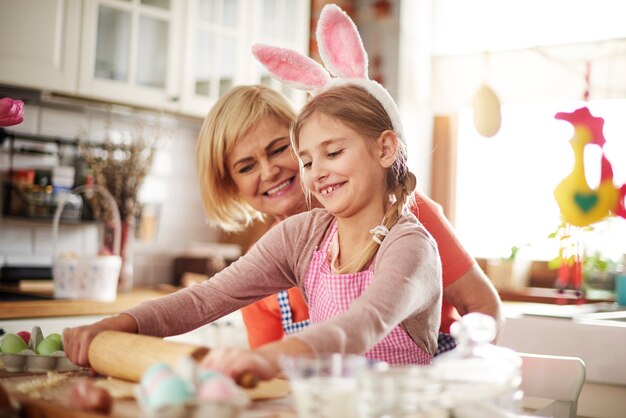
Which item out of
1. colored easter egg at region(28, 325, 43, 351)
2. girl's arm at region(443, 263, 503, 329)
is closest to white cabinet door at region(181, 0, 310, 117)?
girl's arm at region(443, 263, 503, 329)

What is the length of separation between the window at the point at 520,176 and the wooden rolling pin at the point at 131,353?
8.44ft

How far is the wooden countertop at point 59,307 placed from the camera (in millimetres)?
2350

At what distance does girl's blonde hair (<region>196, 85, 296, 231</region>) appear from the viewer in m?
1.81

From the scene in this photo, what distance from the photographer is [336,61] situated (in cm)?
145

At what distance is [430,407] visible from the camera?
860 mm

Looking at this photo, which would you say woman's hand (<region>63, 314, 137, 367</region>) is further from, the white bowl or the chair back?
the white bowl

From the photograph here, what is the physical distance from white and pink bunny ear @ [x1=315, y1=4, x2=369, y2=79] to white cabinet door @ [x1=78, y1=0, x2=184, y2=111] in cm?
155

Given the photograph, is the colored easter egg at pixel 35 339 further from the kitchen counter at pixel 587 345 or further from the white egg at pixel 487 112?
the white egg at pixel 487 112

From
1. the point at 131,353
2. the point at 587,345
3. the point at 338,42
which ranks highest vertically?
the point at 338,42

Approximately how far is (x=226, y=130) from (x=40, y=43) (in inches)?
46.2

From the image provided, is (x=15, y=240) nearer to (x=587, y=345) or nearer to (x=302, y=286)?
(x=302, y=286)

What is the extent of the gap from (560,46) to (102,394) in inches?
117

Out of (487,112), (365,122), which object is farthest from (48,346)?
(487,112)

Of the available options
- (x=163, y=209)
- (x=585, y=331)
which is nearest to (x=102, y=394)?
(x=585, y=331)
